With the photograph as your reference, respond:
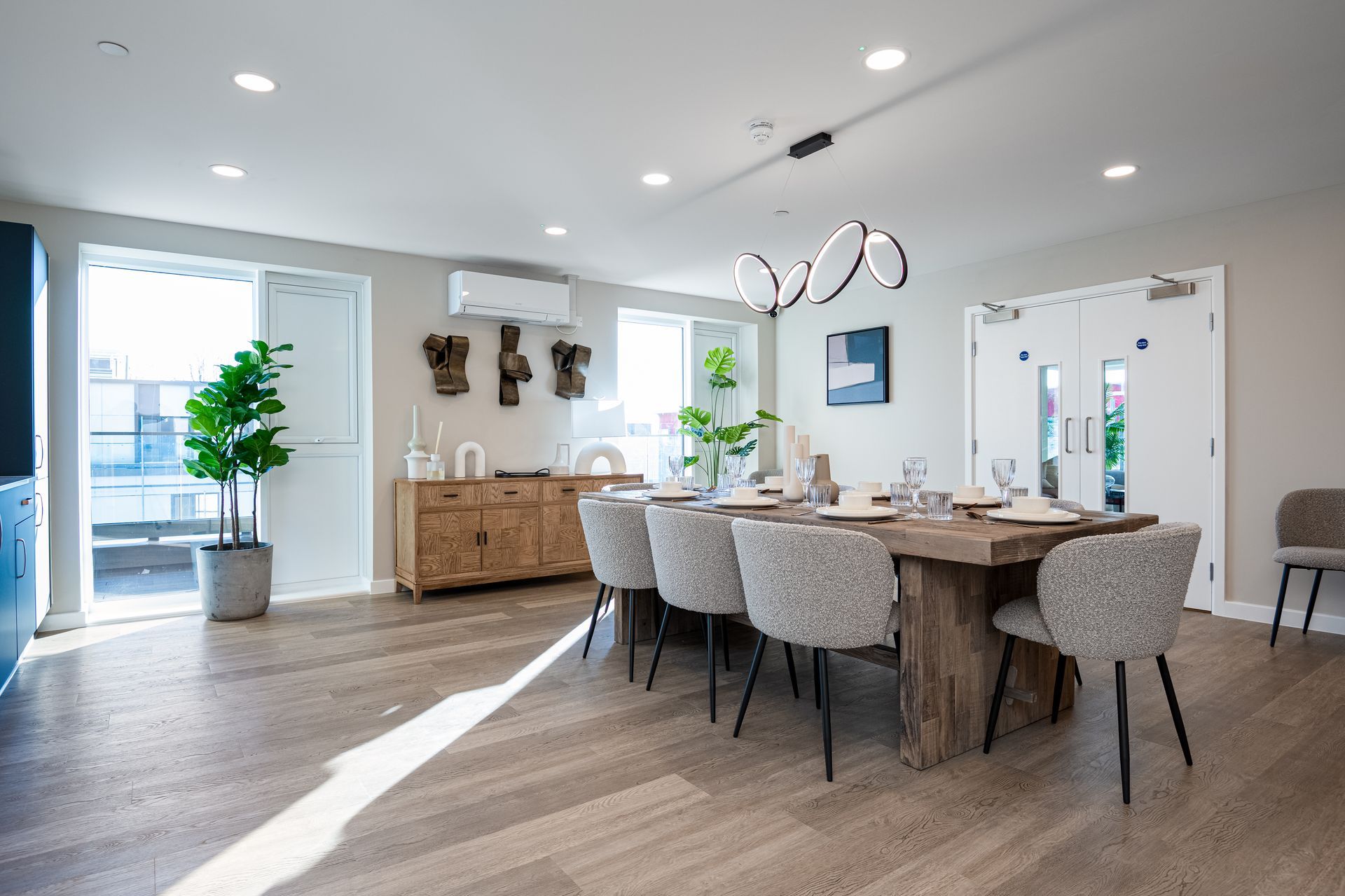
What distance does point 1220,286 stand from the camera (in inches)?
170

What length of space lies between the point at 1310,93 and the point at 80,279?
608 cm

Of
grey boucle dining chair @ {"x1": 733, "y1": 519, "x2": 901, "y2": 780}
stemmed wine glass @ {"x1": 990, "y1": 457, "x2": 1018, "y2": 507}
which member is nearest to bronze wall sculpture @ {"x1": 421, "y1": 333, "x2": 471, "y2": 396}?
grey boucle dining chair @ {"x1": 733, "y1": 519, "x2": 901, "y2": 780}

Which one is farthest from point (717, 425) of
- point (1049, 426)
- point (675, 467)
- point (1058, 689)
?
point (1058, 689)

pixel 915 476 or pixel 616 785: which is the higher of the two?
pixel 915 476

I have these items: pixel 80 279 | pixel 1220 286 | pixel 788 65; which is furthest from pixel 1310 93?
pixel 80 279

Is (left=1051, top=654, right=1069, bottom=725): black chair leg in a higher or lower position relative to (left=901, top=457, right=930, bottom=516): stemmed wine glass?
lower

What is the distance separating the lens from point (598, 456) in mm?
5883

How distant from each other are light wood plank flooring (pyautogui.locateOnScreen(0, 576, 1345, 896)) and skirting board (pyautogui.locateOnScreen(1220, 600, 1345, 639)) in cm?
55

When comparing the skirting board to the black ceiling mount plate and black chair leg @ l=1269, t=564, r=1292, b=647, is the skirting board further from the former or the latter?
the black ceiling mount plate

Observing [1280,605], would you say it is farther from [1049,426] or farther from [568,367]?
[568,367]

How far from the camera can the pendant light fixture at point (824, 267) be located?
3213 mm

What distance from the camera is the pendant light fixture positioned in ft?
10.5

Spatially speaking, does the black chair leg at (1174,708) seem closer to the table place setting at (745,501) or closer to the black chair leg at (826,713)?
the black chair leg at (826,713)

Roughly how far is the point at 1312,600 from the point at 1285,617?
0.34 metres
